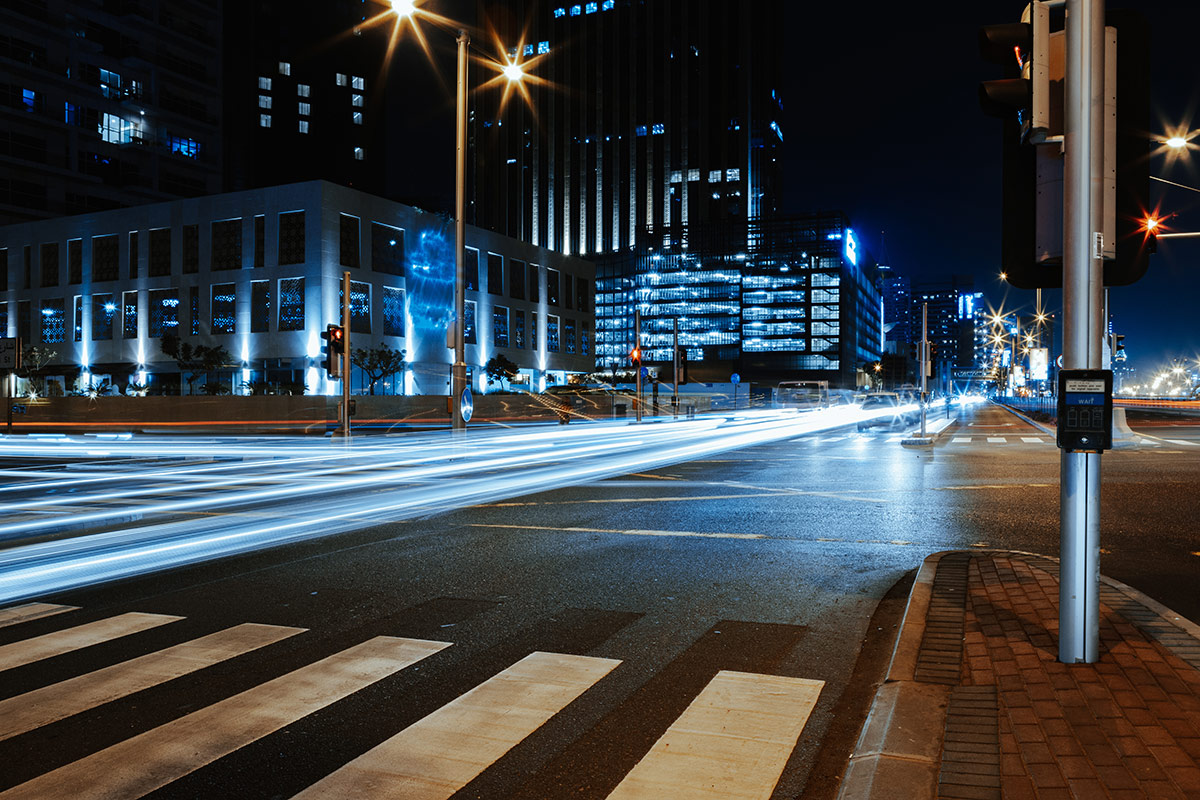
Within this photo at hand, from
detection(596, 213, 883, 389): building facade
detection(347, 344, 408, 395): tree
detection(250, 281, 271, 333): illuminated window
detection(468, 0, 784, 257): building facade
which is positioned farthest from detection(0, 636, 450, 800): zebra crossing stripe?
detection(468, 0, 784, 257): building facade

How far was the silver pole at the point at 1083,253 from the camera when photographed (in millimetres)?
4617

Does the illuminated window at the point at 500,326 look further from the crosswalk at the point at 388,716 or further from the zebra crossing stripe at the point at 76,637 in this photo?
the crosswalk at the point at 388,716

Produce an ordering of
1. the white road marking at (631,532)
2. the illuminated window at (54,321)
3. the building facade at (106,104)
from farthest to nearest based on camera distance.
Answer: the building facade at (106,104) < the illuminated window at (54,321) < the white road marking at (631,532)

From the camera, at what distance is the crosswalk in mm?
3729

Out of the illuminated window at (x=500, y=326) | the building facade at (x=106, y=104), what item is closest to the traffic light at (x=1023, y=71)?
the illuminated window at (x=500, y=326)

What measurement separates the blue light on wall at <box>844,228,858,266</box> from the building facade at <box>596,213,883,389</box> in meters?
0.36

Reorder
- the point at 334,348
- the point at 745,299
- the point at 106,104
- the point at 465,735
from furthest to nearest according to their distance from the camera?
the point at 745,299 → the point at 106,104 → the point at 334,348 → the point at 465,735

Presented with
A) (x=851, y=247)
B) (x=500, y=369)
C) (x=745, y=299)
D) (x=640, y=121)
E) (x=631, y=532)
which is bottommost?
(x=631, y=532)

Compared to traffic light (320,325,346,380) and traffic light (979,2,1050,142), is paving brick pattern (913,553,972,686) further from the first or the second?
traffic light (320,325,346,380)

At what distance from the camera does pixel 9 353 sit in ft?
107

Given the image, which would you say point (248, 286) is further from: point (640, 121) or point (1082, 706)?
point (640, 121)

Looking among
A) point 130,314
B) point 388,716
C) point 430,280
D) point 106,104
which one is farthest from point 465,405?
point 106,104

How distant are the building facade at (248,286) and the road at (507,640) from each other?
48874mm

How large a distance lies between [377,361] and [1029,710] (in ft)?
185
